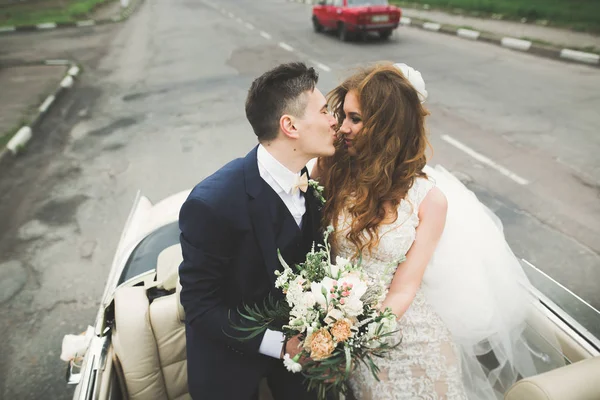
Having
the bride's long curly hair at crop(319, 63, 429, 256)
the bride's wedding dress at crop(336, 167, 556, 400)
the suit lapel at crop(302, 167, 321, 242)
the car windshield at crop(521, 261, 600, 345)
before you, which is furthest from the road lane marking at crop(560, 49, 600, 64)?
the suit lapel at crop(302, 167, 321, 242)

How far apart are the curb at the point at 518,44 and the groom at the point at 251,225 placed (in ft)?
32.1

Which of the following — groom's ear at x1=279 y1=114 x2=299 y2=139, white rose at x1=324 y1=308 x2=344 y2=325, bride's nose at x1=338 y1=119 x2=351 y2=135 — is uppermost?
groom's ear at x1=279 y1=114 x2=299 y2=139

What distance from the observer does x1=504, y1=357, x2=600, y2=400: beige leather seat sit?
1.47 metres

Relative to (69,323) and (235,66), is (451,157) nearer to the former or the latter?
(69,323)

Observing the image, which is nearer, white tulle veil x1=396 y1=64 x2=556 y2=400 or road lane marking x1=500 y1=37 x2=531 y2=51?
white tulle veil x1=396 y1=64 x2=556 y2=400

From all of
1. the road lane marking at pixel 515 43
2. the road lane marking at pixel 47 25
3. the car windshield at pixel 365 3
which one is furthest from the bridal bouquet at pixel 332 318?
the road lane marking at pixel 47 25

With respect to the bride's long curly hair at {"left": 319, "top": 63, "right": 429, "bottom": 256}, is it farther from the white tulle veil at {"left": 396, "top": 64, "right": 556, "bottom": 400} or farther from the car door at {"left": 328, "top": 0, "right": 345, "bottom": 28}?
the car door at {"left": 328, "top": 0, "right": 345, "bottom": 28}

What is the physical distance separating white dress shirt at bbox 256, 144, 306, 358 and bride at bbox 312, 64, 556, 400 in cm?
44

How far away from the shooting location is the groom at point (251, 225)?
1574 mm

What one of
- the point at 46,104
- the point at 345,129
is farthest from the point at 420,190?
the point at 46,104

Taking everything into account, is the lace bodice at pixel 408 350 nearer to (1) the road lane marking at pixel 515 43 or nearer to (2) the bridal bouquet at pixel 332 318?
(2) the bridal bouquet at pixel 332 318

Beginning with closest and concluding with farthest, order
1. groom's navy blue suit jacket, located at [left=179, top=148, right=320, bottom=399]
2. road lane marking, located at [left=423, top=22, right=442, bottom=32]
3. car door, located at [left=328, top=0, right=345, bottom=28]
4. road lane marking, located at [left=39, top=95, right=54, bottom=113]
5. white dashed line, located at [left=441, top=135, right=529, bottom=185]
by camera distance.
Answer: groom's navy blue suit jacket, located at [left=179, top=148, right=320, bottom=399] → white dashed line, located at [left=441, top=135, right=529, bottom=185] → road lane marking, located at [left=39, top=95, right=54, bottom=113] → car door, located at [left=328, top=0, right=345, bottom=28] → road lane marking, located at [left=423, top=22, right=442, bottom=32]

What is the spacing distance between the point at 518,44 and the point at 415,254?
10681mm

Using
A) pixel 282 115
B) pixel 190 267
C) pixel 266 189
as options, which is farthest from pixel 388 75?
pixel 190 267
